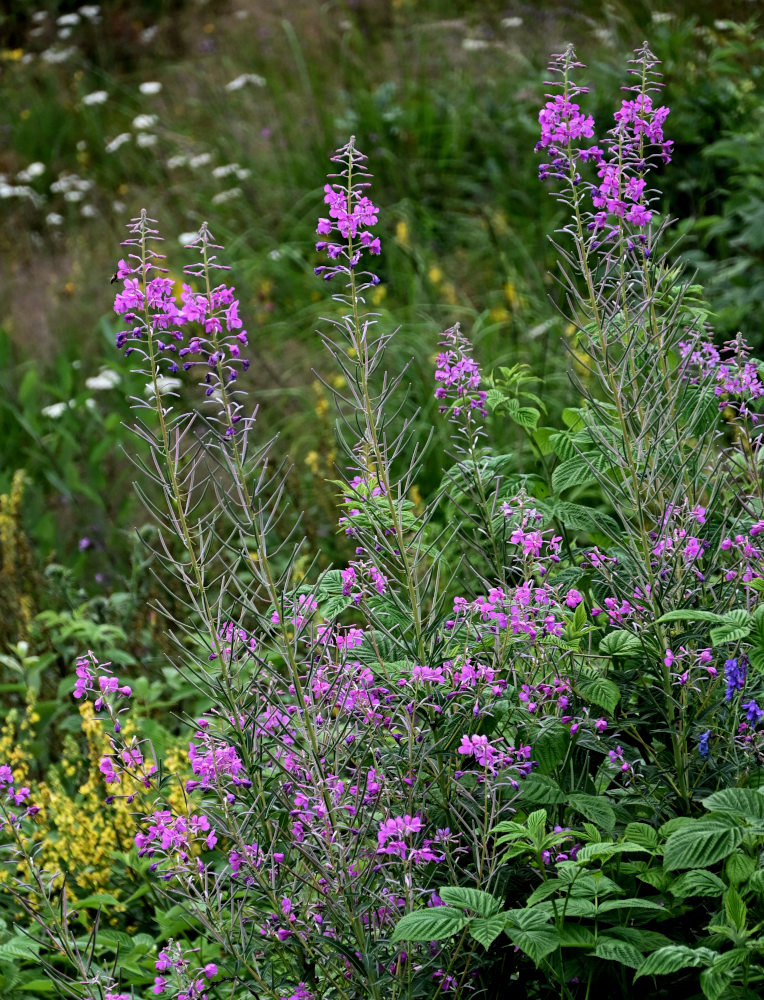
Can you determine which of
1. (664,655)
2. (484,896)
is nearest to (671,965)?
(484,896)

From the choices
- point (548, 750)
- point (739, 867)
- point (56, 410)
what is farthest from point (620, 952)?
point (56, 410)

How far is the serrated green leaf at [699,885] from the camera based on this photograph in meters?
1.44

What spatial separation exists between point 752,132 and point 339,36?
13.3 ft

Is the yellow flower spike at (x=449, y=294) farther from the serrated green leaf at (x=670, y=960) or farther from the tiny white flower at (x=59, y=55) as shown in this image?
the tiny white flower at (x=59, y=55)

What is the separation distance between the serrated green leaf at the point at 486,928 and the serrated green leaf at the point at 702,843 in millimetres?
231

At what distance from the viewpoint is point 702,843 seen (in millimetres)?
1383

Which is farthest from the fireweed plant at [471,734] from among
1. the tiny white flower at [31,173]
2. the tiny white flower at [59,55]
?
the tiny white flower at [59,55]

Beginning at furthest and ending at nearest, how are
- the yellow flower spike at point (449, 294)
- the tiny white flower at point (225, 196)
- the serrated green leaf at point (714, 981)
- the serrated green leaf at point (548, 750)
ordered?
the tiny white flower at point (225, 196) → the yellow flower spike at point (449, 294) → the serrated green leaf at point (548, 750) → the serrated green leaf at point (714, 981)

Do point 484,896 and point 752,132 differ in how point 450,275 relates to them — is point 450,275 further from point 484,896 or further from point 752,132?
point 484,896

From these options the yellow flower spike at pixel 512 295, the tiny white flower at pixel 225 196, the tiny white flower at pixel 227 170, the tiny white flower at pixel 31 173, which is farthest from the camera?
the tiny white flower at pixel 31 173

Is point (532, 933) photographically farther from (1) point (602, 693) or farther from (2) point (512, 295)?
(2) point (512, 295)

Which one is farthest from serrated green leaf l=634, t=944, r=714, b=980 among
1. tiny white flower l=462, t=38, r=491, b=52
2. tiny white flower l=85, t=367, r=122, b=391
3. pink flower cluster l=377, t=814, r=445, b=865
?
tiny white flower l=462, t=38, r=491, b=52

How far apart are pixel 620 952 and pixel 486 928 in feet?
0.72

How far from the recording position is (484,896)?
1.42 m
